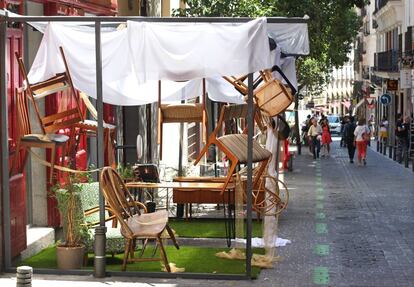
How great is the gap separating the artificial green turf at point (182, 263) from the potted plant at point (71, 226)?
312mm

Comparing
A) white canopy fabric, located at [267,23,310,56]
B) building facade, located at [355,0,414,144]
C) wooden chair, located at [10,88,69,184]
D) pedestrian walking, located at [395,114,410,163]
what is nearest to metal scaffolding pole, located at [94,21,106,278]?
wooden chair, located at [10,88,69,184]

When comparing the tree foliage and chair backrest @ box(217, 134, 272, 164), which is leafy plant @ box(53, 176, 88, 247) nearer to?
chair backrest @ box(217, 134, 272, 164)

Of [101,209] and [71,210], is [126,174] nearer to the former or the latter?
[71,210]

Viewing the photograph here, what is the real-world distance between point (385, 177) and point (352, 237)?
42.0ft

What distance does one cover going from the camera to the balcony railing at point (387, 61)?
49688 millimetres

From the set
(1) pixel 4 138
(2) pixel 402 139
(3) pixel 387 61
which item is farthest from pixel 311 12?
(3) pixel 387 61

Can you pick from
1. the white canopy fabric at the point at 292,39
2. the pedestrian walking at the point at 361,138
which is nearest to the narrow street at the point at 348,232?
the white canopy fabric at the point at 292,39

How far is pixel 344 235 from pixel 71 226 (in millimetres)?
5070

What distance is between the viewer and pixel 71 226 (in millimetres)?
11016

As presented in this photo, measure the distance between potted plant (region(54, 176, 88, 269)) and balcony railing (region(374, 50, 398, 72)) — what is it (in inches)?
1570

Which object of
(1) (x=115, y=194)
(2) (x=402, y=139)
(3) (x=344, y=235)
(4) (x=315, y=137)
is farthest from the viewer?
(4) (x=315, y=137)

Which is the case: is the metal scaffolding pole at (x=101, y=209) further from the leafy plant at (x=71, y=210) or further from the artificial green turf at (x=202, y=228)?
the artificial green turf at (x=202, y=228)

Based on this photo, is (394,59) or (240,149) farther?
(394,59)

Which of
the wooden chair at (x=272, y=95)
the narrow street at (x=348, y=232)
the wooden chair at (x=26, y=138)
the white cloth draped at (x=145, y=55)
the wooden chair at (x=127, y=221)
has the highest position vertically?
the white cloth draped at (x=145, y=55)
